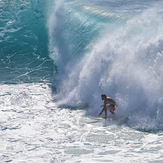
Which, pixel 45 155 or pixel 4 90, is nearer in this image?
pixel 45 155

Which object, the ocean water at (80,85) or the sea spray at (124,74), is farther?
the sea spray at (124,74)

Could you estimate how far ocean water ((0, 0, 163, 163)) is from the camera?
6211 millimetres

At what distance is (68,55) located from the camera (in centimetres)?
1433

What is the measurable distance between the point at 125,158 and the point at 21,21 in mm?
15057

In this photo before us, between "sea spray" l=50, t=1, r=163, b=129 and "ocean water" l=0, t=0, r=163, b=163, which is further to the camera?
"sea spray" l=50, t=1, r=163, b=129

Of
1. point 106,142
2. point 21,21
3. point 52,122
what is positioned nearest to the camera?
point 106,142

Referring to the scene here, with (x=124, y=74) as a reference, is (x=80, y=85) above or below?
below

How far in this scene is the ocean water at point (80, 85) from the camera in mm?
6211

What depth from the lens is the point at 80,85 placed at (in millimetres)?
10328

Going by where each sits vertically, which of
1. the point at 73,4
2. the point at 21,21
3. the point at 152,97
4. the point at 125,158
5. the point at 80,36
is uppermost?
the point at 73,4

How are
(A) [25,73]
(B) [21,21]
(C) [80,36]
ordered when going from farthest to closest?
(B) [21,21], (C) [80,36], (A) [25,73]

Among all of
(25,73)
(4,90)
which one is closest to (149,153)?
(4,90)

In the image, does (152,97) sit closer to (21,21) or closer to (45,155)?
(45,155)

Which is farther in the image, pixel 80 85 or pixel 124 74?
pixel 80 85
